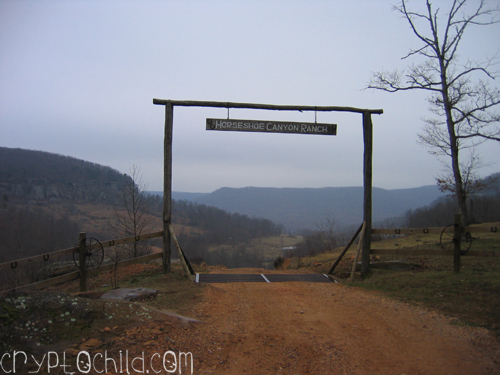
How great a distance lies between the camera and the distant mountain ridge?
13700 centimetres

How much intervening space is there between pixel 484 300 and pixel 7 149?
295ft

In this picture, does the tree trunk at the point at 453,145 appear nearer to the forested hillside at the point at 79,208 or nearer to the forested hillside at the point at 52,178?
the forested hillside at the point at 79,208

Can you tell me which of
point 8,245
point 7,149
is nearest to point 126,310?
point 8,245

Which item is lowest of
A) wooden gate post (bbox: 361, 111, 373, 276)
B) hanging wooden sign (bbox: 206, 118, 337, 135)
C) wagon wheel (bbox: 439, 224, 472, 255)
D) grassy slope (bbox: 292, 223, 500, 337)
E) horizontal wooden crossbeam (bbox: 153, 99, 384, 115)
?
grassy slope (bbox: 292, 223, 500, 337)

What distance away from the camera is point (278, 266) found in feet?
59.7

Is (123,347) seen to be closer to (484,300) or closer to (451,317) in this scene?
(451,317)

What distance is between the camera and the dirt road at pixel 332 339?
4.04 m

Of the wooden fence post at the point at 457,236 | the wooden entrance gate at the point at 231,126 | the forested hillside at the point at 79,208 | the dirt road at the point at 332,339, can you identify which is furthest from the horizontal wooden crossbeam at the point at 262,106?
the forested hillside at the point at 79,208

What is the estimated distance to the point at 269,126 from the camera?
912cm

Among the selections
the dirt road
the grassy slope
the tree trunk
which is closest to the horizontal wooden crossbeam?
the grassy slope

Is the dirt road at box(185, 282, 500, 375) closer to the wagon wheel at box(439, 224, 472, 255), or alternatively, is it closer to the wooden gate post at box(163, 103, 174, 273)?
the wooden gate post at box(163, 103, 174, 273)

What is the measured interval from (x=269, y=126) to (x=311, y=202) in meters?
157

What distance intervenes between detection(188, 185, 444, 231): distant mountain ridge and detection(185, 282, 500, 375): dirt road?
120317 millimetres

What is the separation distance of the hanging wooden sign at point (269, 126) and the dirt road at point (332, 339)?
4369mm
